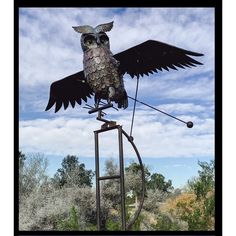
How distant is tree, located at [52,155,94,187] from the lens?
4.35m

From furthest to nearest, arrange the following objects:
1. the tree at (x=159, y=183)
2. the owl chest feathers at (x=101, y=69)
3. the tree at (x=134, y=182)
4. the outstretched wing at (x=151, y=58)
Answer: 1. the tree at (x=134, y=182)
2. the tree at (x=159, y=183)
3. the outstretched wing at (x=151, y=58)
4. the owl chest feathers at (x=101, y=69)

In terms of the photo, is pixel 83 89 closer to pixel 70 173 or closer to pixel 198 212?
pixel 70 173

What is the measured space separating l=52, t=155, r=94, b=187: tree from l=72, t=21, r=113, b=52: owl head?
1.45 metres

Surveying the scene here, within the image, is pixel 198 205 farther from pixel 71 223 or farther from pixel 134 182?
pixel 71 223

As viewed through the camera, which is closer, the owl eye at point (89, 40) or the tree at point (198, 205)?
the owl eye at point (89, 40)

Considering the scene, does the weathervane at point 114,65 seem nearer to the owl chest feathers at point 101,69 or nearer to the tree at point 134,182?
the owl chest feathers at point 101,69

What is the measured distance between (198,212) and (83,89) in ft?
5.84

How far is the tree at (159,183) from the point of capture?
14.1 ft

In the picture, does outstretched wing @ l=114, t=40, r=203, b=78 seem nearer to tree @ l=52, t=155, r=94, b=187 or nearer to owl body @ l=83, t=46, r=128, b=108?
owl body @ l=83, t=46, r=128, b=108

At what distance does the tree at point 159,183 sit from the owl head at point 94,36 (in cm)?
153

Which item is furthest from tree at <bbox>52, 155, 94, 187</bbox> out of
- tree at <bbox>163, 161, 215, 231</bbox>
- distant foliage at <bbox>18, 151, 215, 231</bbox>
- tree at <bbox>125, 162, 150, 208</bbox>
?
tree at <bbox>163, 161, 215, 231</bbox>

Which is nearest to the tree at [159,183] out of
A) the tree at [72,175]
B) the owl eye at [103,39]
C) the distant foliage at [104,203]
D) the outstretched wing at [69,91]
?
the distant foliage at [104,203]

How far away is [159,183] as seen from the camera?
172 inches
